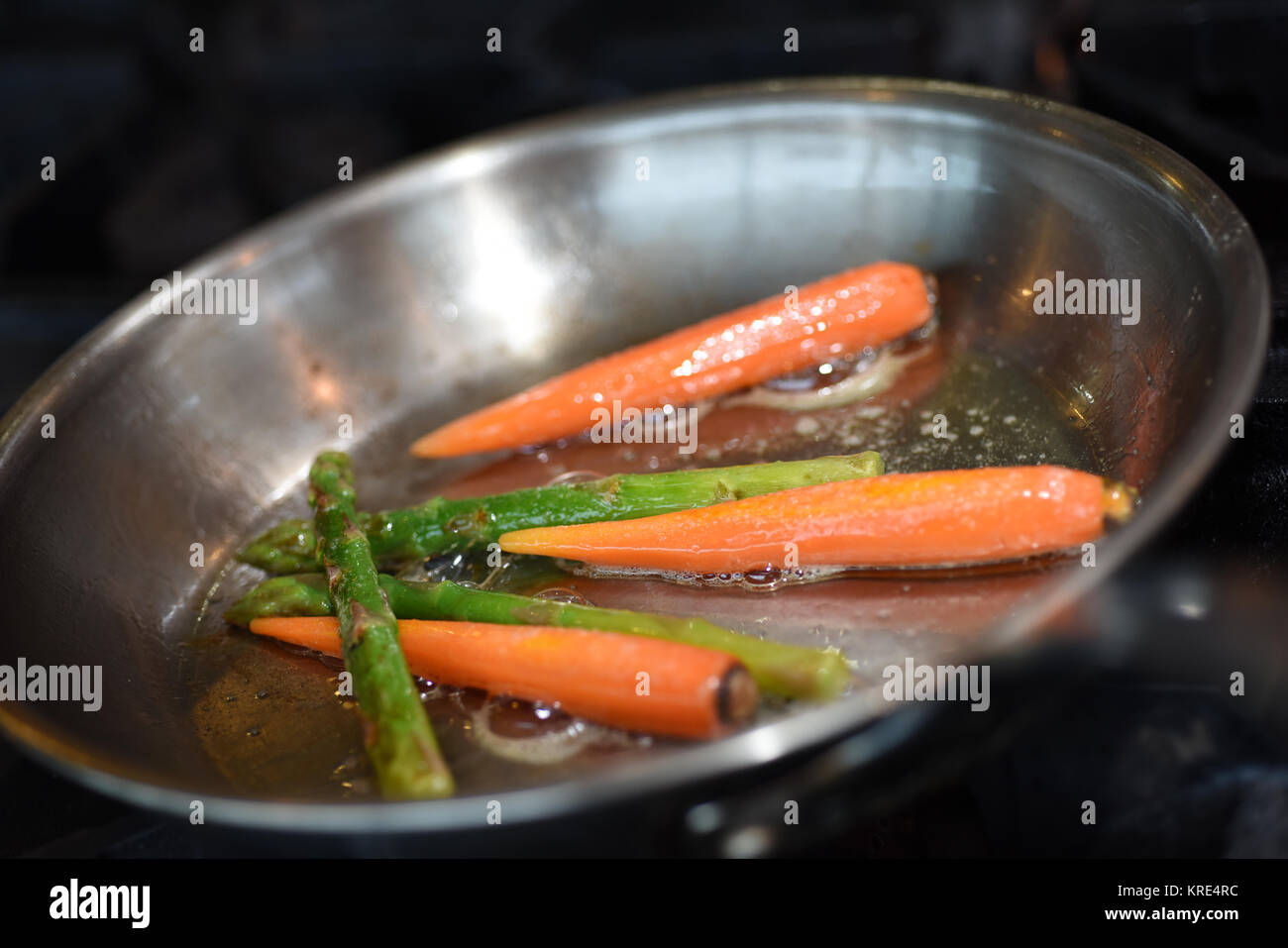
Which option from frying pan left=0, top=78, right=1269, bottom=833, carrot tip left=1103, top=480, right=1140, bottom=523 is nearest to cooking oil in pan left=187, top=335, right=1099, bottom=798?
frying pan left=0, top=78, right=1269, bottom=833

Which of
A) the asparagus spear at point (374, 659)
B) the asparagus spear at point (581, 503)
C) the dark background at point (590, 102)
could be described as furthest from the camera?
the asparagus spear at point (581, 503)

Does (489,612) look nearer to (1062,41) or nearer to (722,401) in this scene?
Result: (722,401)

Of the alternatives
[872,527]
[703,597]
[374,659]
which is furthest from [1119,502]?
[374,659]

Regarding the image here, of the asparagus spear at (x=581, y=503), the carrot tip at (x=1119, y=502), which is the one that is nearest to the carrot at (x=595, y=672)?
the asparagus spear at (x=581, y=503)

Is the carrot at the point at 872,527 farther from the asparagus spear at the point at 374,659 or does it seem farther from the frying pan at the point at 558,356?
the asparagus spear at the point at 374,659

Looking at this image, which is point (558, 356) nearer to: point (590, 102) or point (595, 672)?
point (595, 672)
